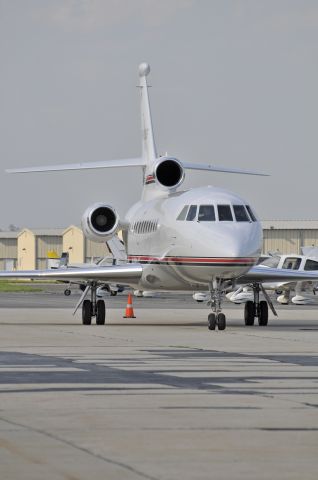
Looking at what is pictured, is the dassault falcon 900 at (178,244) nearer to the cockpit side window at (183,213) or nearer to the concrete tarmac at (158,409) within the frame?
the cockpit side window at (183,213)

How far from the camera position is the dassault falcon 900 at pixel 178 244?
29.9 m

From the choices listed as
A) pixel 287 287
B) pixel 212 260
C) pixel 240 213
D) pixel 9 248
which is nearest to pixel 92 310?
pixel 212 260

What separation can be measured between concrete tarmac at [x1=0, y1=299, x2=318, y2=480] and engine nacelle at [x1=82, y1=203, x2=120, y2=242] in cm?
988

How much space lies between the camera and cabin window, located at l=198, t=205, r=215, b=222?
30.8 meters

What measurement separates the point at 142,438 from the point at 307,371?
7.44 metres

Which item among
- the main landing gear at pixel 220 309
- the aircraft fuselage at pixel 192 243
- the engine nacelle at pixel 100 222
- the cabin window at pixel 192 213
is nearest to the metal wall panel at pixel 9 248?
the engine nacelle at pixel 100 222

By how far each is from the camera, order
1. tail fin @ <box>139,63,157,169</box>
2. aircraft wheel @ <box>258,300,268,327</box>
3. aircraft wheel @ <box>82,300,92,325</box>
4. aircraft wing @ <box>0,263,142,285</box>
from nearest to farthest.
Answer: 1. aircraft wing @ <box>0,263,142,285</box>
2. aircraft wheel @ <box>82,300,92,325</box>
3. aircraft wheel @ <box>258,300,268,327</box>
4. tail fin @ <box>139,63,157,169</box>

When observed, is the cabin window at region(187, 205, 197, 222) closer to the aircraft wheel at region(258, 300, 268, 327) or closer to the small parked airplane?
the aircraft wheel at region(258, 300, 268, 327)

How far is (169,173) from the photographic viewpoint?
3647 cm

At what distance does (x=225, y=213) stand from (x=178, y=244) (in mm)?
1603

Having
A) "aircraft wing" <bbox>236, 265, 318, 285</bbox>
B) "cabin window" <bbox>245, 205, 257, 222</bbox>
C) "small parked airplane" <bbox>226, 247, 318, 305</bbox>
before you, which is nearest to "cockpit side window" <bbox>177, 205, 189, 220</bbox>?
"cabin window" <bbox>245, 205, 257, 222</bbox>

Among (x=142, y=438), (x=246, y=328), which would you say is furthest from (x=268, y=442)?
(x=246, y=328)

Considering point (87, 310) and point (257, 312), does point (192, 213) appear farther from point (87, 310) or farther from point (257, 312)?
point (87, 310)

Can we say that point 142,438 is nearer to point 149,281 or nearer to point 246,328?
point 246,328
